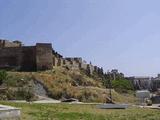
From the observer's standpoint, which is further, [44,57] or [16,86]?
[44,57]

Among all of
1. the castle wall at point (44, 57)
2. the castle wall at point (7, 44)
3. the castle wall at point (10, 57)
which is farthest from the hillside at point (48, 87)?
the castle wall at point (7, 44)

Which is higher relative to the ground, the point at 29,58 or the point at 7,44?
the point at 7,44

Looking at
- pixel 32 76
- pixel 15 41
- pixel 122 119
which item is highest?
pixel 15 41

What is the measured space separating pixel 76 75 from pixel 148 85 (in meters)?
94.2

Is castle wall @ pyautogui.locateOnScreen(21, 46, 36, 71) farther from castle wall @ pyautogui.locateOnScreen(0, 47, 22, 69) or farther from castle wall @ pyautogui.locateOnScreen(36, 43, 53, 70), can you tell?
castle wall @ pyautogui.locateOnScreen(36, 43, 53, 70)

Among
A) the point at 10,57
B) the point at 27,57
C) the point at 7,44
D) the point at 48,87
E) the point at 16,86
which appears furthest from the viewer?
the point at 7,44

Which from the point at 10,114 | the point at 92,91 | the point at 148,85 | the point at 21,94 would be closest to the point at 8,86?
the point at 21,94

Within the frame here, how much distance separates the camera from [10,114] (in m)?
13.2

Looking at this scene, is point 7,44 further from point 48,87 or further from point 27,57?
point 48,87

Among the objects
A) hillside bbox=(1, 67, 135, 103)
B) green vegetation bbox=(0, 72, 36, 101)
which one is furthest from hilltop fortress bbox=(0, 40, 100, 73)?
green vegetation bbox=(0, 72, 36, 101)

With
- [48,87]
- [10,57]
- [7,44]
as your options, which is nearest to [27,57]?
[10,57]

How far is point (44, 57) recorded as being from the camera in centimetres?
5278

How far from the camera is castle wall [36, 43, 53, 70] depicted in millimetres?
52697

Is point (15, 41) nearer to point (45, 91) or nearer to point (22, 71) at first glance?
point (22, 71)
